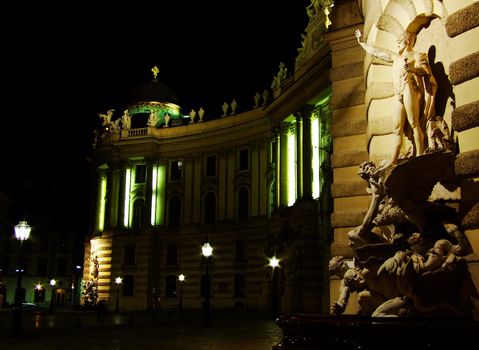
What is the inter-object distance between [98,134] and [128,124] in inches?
223

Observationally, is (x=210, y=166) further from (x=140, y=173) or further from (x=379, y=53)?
(x=379, y=53)

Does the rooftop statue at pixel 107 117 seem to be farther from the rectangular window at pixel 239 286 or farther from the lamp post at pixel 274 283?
the lamp post at pixel 274 283

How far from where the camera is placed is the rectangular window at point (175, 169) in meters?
59.8

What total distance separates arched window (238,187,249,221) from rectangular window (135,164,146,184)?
11.1 meters

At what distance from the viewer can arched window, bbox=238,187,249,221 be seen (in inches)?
2153

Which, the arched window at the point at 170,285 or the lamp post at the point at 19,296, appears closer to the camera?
the lamp post at the point at 19,296

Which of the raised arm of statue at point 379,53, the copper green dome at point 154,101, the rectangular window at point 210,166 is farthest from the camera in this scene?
the copper green dome at point 154,101

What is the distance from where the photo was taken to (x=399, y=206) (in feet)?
33.9

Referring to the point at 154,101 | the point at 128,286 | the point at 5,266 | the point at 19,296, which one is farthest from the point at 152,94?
the point at 19,296

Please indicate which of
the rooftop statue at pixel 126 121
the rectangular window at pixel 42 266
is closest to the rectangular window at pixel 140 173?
the rooftop statue at pixel 126 121

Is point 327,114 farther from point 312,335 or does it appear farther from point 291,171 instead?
point 312,335

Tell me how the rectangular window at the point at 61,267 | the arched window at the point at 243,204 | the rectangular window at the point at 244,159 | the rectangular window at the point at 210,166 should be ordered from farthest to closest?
the rectangular window at the point at 61,267 < the rectangular window at the point at 210,166 < the rectangular window at the point at 244,159 < the arched window at the point at 243,204

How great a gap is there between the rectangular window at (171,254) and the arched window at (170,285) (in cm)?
137

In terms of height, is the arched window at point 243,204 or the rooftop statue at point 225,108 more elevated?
the rooftop statue at point 225,108
